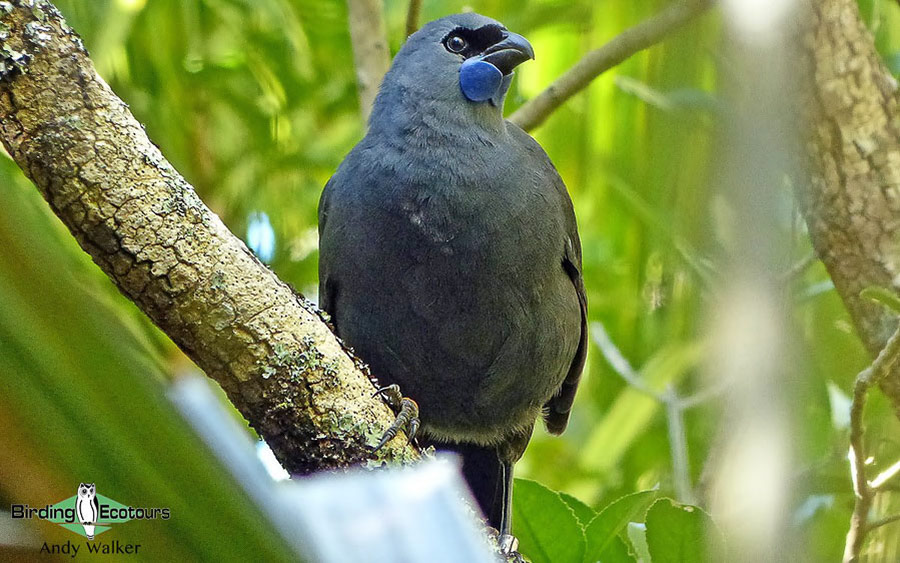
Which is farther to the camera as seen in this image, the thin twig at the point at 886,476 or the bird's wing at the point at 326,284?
the bird's wing at the point at 326,284

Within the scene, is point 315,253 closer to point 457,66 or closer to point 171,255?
point 457,66

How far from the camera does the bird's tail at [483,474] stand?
3.23 m

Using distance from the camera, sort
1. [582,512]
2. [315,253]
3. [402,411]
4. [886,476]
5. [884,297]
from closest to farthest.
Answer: [886,476] < [884,297] < [402,411] < [582,512] < [315,253]

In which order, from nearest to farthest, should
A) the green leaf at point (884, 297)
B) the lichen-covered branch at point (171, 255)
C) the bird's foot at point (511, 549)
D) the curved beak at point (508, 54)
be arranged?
the lichen-covered branch at point (171, 255), the green leaf at point (884, 297), the bird's foot at point (511, 549), the curved beak at point (508, 54)

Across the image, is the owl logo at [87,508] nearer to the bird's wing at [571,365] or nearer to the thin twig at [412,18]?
the bird's wing at [571,365]

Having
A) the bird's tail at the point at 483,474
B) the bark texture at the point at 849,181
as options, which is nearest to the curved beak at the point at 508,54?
the bark texture at the point at 849,181

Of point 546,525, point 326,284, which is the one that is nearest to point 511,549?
point 546,525

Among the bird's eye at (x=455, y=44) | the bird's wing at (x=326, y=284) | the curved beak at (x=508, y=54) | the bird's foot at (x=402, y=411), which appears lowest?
the bird's foot at (x=402, y=411)

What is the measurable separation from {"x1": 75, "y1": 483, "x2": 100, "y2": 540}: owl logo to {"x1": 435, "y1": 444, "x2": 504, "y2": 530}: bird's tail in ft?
8.91

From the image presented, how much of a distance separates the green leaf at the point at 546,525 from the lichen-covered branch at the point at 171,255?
1.54ft

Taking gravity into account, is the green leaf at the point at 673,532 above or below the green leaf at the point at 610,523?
above

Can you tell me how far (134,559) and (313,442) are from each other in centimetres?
133

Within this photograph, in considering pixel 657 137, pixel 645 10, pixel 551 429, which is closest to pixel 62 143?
pixel 645 10

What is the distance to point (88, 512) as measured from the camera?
1.79 ft
